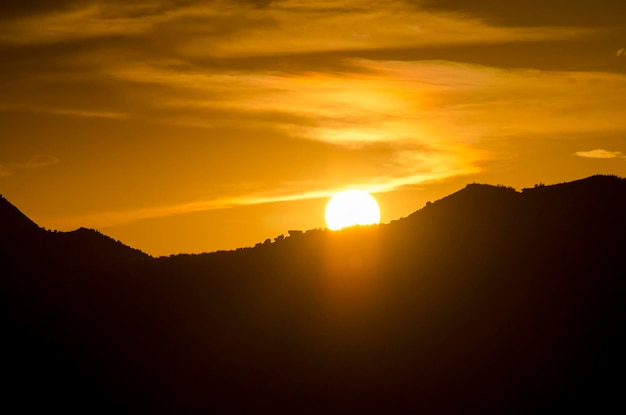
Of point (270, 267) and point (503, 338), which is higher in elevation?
point (270, 267)

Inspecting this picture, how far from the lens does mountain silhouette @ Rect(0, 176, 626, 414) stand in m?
36.6

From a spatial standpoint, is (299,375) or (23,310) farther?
(23,310)

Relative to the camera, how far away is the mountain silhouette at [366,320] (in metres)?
36.6

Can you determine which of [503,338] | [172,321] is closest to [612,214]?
[503,338]

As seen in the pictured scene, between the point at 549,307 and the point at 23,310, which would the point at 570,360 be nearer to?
the point at 549,307

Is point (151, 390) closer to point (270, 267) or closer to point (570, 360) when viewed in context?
point (270, 267)

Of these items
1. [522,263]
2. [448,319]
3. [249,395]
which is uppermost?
[522,263]

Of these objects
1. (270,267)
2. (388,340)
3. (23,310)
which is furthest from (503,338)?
(23,310)

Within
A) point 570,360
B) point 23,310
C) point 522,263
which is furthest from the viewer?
point 23,310

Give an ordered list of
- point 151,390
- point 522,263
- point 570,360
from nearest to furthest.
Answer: point 570,360 → point 151,390 → point 522,263

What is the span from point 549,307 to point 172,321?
1716cm

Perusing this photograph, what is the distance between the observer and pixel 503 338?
37875 millimetres

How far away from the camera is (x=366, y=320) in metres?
40.9

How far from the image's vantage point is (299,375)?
38469mm
